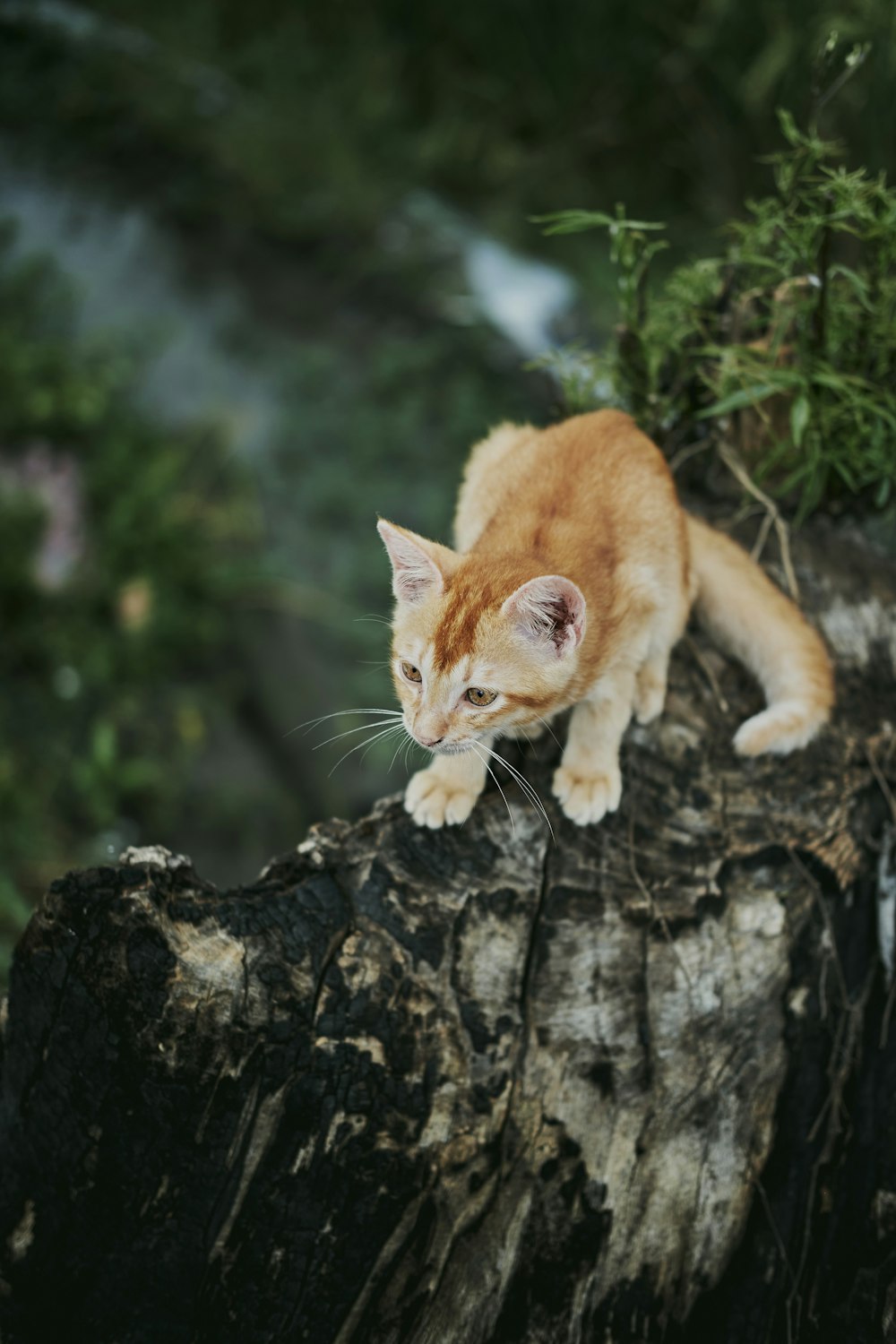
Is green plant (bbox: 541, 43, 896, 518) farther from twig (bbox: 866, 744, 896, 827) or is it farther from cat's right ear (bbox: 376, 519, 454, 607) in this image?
cat's right ear (bbox: 376, 519, 454, 607)

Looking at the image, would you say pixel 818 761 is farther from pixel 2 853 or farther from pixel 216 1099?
pixel 2 853

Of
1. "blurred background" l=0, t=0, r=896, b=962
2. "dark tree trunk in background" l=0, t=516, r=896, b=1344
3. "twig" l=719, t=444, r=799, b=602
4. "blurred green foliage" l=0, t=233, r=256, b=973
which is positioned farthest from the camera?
"blurred background" l=0, t=0, r=896, b=962

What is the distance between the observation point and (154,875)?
5.32 ft

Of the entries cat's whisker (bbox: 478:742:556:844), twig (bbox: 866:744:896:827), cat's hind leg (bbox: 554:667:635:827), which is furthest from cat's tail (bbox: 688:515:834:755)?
cat's whisker (bbox: 478:742:556:844)

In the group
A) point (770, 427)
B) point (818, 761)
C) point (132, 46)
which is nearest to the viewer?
point (818, 761)

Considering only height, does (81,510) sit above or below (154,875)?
above

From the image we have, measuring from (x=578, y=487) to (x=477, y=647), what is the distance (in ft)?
1.43

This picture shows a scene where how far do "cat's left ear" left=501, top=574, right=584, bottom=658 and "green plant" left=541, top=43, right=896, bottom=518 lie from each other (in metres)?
0.70

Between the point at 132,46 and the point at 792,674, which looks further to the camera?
the point at 132,46

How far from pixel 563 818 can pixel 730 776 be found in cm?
34

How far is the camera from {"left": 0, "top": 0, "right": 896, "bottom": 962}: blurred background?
13.6ft

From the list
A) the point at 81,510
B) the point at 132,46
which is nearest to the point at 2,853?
the point at 81,510

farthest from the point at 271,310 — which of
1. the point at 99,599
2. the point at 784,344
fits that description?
the point at 784,344

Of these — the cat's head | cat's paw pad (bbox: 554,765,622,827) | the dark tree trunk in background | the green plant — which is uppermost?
the green plant
